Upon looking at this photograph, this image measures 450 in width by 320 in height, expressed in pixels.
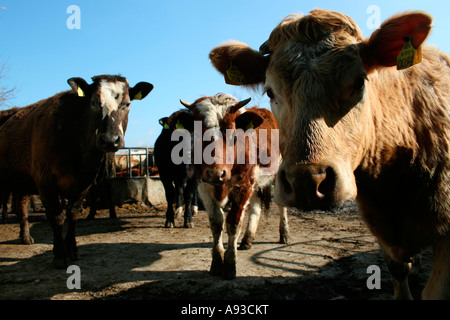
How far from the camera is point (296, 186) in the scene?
1428 mm

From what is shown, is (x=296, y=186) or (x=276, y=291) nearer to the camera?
(x=296, y=186)

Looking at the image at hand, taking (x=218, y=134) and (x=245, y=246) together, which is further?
(x=245, y=246)

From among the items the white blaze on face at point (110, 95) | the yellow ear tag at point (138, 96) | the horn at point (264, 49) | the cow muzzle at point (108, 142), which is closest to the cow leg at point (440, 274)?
the horn at point (264, 49)

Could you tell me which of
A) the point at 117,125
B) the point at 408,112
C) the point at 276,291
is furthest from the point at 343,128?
the point at 117,125

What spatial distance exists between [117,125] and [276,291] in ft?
9.38

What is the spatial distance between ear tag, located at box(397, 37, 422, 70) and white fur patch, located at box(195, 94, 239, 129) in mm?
2286

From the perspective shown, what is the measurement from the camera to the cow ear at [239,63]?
2.46 metres

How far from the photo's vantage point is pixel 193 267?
13.0 feet

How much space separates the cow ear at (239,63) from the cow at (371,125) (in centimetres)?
32

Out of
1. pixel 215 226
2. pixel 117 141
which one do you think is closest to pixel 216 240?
pixel 215 226

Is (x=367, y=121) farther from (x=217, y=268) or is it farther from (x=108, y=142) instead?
(x=108, y=142)

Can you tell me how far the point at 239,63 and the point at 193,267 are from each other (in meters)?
2.67

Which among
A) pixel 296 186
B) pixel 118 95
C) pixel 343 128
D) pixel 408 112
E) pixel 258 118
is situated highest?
pixel 118 95
